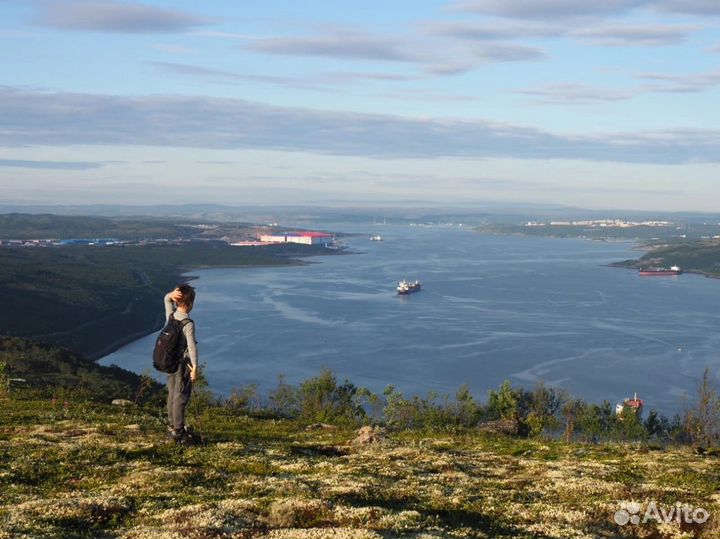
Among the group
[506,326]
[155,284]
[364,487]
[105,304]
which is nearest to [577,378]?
[506,326]

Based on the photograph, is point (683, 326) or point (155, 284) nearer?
point (683, 326)

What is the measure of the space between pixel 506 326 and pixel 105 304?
79.5 meters

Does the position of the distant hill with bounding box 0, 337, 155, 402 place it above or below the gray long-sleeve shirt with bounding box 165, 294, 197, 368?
below

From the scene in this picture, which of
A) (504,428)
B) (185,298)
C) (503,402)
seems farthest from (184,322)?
(503,402)

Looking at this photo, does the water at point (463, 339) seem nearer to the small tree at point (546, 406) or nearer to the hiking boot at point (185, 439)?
the small tree at point (546, 406)

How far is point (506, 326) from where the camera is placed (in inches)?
5049

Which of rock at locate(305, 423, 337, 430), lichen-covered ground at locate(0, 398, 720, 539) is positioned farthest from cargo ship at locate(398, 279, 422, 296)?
lichen-covered ground at locate(0, 398, 720, 539)

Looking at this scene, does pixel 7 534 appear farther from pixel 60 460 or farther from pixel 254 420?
pixel 254 420

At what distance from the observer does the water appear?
91.4 meters

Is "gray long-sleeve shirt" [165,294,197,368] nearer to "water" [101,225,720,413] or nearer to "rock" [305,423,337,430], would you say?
"rock" [305,423,337,430]

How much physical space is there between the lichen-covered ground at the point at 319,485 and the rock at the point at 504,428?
19.1 feet

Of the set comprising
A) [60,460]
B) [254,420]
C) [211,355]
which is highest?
[60,460]

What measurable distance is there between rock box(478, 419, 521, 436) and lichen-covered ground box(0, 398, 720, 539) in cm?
581
